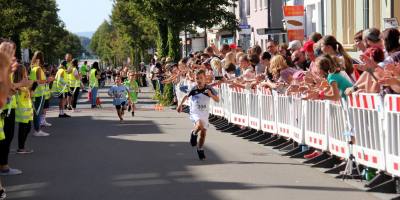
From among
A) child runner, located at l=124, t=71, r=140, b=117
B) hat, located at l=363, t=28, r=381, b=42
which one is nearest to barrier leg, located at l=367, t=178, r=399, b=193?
hat, located at l=363, t=28, r=381, b=42

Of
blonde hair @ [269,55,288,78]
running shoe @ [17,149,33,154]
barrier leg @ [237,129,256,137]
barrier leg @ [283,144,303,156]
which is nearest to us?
barrier leg @ [283,144,303,156]

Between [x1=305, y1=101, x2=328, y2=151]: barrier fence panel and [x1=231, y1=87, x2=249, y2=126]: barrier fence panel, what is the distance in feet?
16.5

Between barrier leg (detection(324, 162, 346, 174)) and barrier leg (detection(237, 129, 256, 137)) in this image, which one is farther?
barrier leg (detection(237, 129, 256, 137))

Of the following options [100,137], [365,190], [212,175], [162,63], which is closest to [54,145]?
[100,137]

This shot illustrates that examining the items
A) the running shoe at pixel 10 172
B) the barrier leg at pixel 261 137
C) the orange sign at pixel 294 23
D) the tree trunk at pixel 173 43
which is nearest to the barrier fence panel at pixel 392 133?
the running shoe at pixel 10 172

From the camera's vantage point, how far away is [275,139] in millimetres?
17609

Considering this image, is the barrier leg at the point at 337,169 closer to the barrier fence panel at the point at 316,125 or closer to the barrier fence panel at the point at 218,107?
the barrier fence panel at the point at 316,125

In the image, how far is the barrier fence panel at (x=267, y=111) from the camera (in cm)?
1744

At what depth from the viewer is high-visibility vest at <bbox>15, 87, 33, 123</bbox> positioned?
50.3ft

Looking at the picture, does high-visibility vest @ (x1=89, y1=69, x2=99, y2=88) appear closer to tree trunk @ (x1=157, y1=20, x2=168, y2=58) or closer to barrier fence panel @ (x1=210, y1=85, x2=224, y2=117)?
tree trunk @ (x1=157, y1=20, x2=168, y2=58)

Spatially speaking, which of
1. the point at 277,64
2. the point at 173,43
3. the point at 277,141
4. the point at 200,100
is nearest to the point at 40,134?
the point at 277,141

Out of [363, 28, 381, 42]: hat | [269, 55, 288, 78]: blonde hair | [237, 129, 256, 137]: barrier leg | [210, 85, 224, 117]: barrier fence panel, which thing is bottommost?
[237, 129, 256, 137]: barrier leg

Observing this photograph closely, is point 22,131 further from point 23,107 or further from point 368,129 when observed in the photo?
point 368,129

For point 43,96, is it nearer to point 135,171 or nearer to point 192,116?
point 192,116
